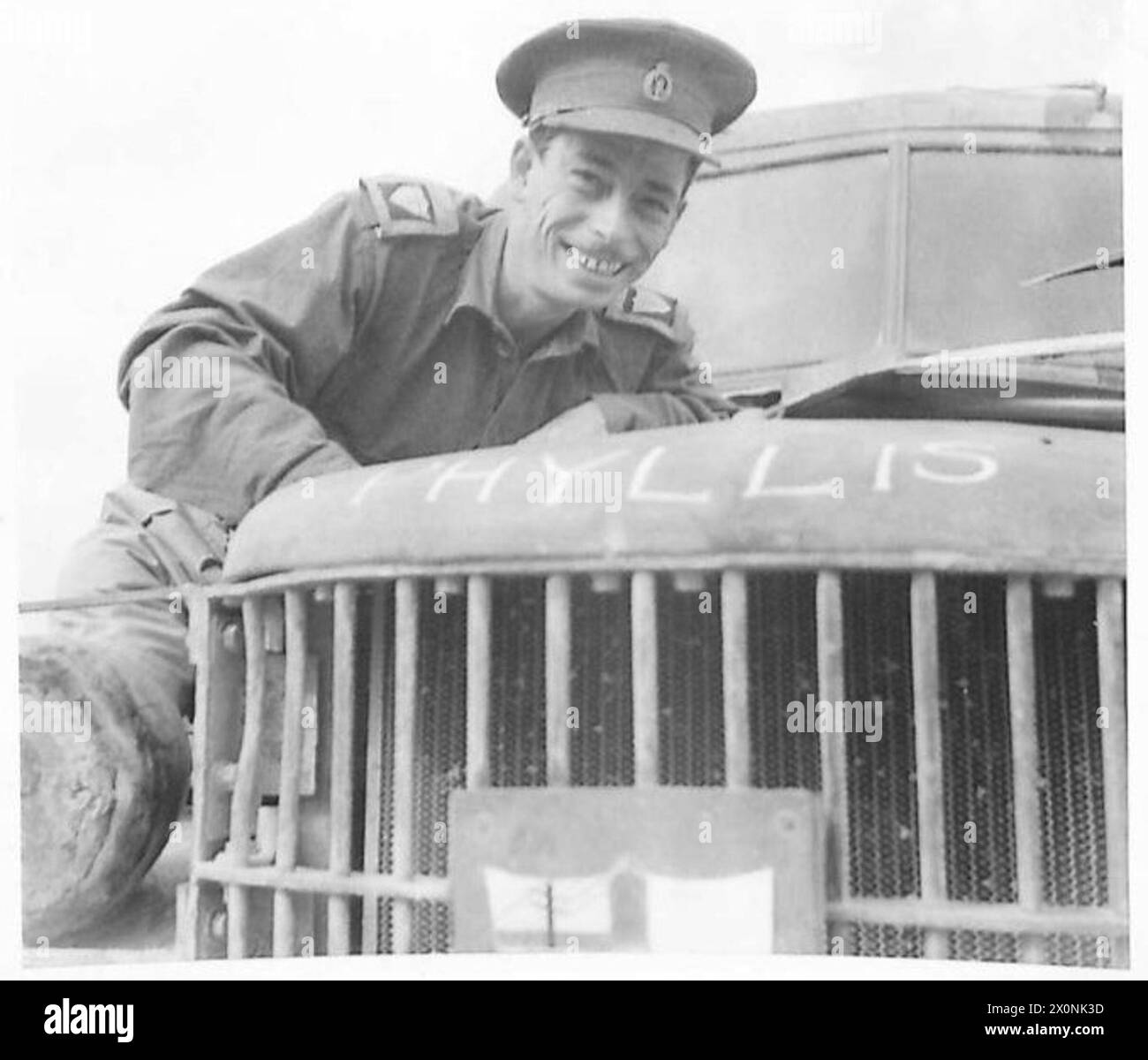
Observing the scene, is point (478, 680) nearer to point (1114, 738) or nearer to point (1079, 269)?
point (1114, 738)

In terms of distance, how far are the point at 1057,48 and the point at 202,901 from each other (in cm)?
173

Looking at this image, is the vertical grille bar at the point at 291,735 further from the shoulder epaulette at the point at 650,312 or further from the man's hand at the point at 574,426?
the shoulder epaulette at the point at 650,312

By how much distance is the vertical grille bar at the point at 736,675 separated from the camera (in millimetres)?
2090

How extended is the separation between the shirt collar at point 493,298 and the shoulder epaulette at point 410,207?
5 centimetres

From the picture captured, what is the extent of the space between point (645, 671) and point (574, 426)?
0.59 meters

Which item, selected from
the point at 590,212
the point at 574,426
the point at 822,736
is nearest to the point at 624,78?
the point at 590,212

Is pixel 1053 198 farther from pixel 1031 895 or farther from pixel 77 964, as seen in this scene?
pixel 77 964

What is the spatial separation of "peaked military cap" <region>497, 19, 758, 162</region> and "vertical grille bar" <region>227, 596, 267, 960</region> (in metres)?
0.84

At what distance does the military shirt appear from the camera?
2.52 metres

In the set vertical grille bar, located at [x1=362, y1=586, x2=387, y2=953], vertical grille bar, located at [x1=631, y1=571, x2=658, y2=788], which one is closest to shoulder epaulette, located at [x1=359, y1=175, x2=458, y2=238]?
vertical grille bar, located at [x1=362, y1=586, x2=387, y2=953]

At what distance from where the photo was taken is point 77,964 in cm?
249
